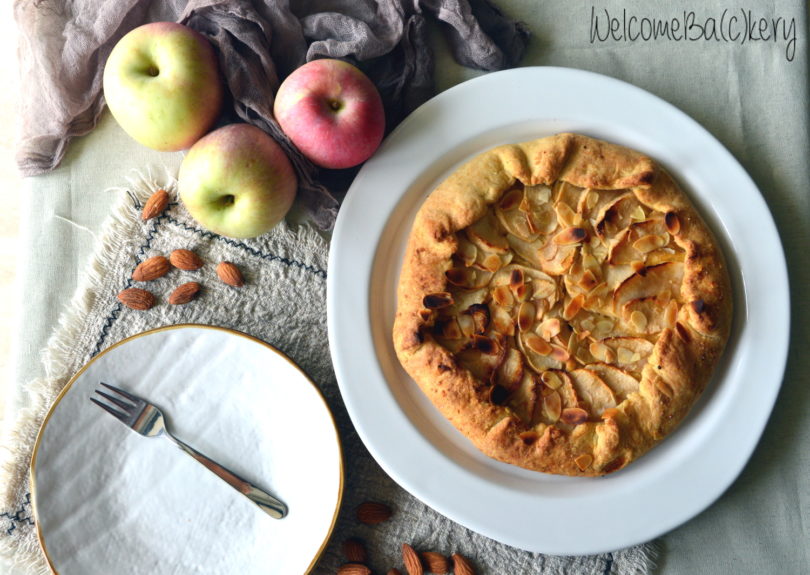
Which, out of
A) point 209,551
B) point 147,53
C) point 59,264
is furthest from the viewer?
point 59,264

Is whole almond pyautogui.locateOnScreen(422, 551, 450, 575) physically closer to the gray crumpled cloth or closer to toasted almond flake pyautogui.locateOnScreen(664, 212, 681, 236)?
the gray crumpled cloth

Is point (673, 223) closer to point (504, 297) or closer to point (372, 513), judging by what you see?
point (504, 297)

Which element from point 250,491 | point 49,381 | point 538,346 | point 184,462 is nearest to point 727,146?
point 538,346

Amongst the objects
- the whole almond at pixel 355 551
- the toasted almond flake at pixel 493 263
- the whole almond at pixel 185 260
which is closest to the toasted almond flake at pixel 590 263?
the toasted almond flake at pixel 493 263

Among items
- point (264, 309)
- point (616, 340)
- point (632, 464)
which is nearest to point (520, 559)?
point (632, 464)

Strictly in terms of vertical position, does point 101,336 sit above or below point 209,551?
above

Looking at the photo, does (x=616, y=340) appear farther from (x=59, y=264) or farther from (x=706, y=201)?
(x=59, y=264)

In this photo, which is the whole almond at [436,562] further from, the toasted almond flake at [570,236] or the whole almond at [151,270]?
the whole almond at [151,270]
